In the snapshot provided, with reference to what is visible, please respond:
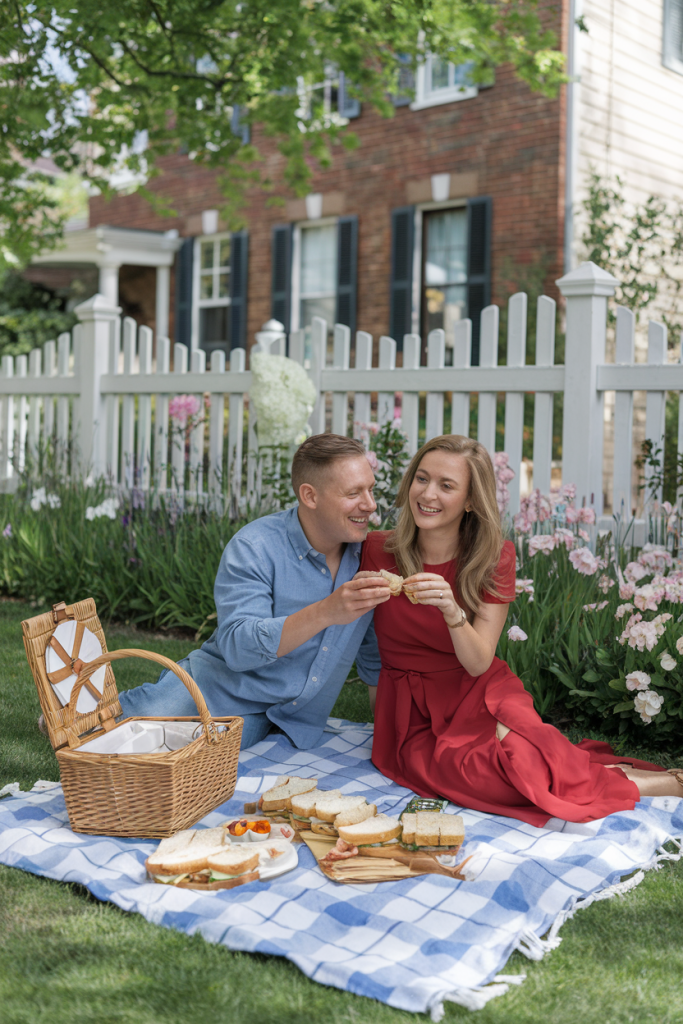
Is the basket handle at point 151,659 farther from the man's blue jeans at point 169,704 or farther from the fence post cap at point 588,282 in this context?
the fence post cap at point 588,282

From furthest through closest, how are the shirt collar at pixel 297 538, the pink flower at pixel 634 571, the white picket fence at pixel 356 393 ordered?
the white picket fence at pixel 356 393 → the pink flower at pixel 634 571 → the shirt collar at pixel 297 538

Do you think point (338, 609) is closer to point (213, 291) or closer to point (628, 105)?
point (628, 105)

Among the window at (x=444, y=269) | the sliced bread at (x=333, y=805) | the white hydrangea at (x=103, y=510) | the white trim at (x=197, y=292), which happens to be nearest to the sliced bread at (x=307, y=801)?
the sliced bread at (x=333, y=805)

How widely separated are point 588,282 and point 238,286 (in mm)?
7831

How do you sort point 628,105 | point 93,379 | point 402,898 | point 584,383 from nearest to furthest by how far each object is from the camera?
point 402,898, point 584,383, point 93,379, point 628,105

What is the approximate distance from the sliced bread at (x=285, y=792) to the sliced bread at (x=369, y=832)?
284mm

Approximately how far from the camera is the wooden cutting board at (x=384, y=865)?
2.42 m

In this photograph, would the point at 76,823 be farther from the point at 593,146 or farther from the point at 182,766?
the point at 593,146

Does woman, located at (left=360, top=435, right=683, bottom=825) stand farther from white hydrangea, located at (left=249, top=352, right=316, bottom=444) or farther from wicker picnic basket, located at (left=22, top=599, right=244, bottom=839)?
white hydrangea, located at (left=249, top=352, right=316, bottom=444)

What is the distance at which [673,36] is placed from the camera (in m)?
10.3

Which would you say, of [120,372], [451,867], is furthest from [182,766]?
[120,372]

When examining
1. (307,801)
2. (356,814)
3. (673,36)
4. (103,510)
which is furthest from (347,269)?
(356,814)

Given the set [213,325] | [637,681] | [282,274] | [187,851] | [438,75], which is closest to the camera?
[187,851]

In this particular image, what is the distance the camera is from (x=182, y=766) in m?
2.58
